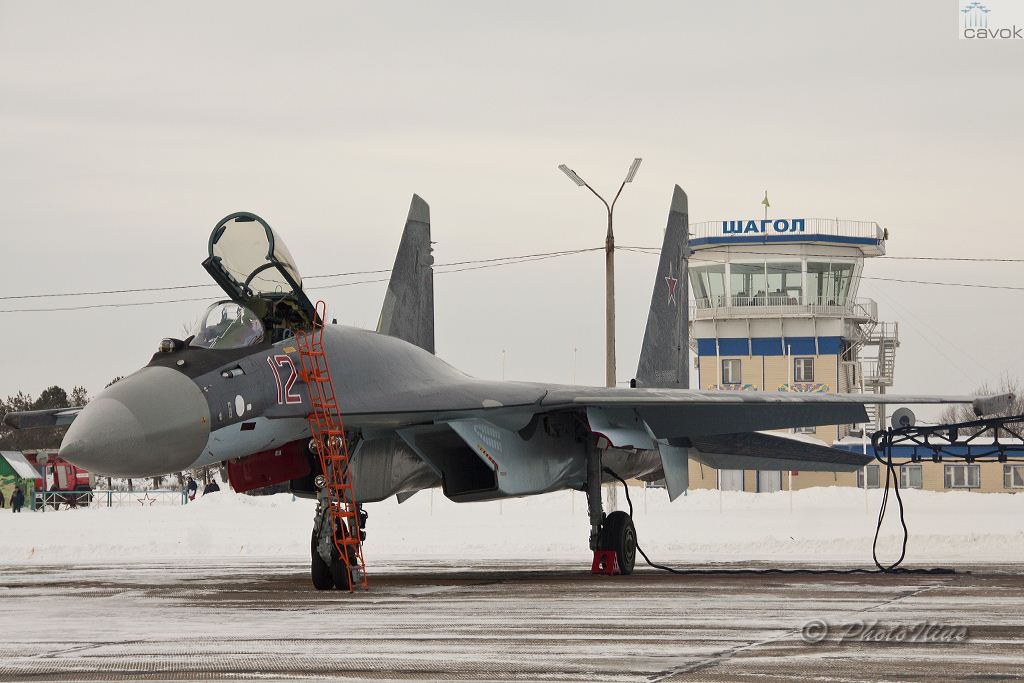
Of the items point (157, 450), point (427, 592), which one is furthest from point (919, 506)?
point (157, 450)

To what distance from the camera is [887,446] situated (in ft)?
58.6

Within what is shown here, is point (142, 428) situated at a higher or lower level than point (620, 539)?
higher

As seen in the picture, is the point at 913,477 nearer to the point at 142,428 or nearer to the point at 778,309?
the point at 778,309

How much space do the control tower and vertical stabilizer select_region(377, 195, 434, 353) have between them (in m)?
38.4

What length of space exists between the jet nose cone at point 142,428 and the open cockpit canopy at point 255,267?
130 cm

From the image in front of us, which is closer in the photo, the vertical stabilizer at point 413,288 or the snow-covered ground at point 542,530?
the vertical stabilizer at point 413,288

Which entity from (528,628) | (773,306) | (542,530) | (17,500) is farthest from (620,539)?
(773,306)

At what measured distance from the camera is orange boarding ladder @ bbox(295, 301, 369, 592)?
13508mm

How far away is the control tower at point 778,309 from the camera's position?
57406 millimetres

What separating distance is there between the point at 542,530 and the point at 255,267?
1524 cm

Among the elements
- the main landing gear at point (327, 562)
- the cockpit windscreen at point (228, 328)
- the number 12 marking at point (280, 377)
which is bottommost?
the main landing gear at point (327, 562)

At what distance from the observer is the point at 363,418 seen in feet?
46.3

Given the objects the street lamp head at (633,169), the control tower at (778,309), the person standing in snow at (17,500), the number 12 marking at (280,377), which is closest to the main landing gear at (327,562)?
the number 12 marking at (280,377)

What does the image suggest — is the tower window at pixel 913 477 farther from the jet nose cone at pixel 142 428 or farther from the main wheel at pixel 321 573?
the jet nose cone at pixel 142 428
